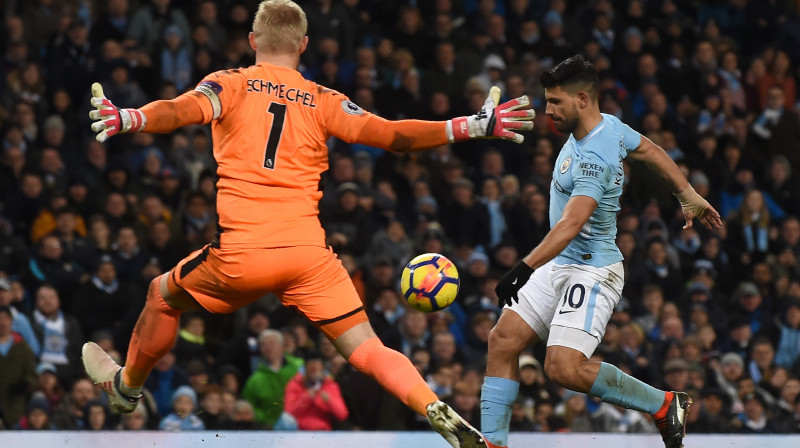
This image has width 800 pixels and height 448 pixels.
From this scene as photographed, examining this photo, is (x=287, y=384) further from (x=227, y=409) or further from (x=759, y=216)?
(x=759, y=216)

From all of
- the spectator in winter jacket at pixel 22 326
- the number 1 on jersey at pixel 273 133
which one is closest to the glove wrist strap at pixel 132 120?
the number 1 on jersey at pixel 273 133

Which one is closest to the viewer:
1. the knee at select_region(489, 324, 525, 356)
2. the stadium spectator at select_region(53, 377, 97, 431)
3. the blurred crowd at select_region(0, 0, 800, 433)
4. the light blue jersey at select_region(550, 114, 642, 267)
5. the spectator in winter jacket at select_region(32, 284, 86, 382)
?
the light blue jersey at select_region(550, 114, 642, 267)

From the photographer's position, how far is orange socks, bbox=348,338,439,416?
5.92 metres

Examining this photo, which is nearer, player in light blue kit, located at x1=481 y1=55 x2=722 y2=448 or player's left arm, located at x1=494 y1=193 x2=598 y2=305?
player's left arm, located at x1=494 y1=193 x2=598 y2=305

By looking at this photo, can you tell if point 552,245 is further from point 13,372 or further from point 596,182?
point 13,372

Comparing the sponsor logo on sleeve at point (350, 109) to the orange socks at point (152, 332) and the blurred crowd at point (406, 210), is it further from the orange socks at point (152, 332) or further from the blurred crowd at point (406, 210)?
the blurred crowd at point (406, 210)

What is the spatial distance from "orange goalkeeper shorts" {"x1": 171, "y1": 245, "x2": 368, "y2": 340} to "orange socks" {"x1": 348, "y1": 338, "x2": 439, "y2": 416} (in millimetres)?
154

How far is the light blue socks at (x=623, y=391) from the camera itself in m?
6.66

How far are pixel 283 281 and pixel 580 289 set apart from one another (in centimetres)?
161

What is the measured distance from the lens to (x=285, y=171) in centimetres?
610

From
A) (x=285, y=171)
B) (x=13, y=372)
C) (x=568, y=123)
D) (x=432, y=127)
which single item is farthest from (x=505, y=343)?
(x=13, y=372)

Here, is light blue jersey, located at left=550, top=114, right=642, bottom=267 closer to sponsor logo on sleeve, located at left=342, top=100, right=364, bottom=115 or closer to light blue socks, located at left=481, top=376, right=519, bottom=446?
light blue socks, located at left=481, top=376, right=519, bottom=446

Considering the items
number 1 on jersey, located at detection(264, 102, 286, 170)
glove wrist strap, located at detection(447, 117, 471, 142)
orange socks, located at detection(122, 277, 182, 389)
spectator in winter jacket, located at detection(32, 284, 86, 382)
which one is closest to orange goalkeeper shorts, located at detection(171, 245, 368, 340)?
orange socks, located at detection(122, 277, 182, 389)

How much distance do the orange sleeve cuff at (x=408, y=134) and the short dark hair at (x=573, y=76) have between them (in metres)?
0.87
